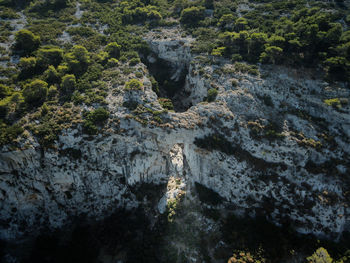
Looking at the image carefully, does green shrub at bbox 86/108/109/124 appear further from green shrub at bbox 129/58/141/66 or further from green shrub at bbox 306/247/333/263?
green shrub at bbox 306/247/333/263

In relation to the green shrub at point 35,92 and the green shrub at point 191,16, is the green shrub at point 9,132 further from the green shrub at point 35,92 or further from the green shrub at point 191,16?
the green shrub at point 191,16

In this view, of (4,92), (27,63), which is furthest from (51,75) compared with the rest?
(4,92)

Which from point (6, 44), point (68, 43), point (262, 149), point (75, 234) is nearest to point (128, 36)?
point (68, 43)

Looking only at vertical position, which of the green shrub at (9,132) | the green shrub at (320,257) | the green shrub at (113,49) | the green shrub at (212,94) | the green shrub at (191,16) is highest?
the green shrub at (191,16)

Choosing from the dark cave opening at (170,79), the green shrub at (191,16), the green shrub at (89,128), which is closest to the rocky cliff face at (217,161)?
the green shrub at (89,128)

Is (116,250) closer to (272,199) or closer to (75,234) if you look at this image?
(75,234)

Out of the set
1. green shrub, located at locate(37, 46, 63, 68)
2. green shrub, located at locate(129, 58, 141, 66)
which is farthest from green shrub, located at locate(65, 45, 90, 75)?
green shrub, located at locate(129, 58, 141, 66)
